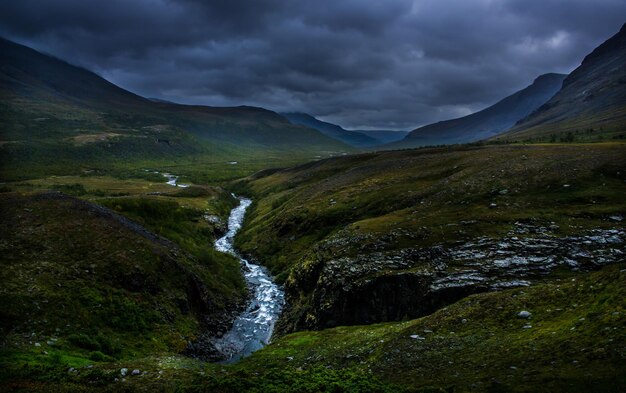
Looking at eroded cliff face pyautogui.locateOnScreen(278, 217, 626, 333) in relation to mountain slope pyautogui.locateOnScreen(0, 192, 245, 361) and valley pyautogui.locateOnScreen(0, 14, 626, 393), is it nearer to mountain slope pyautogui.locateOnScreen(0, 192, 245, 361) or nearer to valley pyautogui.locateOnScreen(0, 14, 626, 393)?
valley pyautogui.locateOnScreen(0, 14, 626, 393)

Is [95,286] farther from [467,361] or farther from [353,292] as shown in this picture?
[467,361]

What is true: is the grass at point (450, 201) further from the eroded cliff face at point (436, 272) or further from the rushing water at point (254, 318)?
the rushing water at point (254, 318)

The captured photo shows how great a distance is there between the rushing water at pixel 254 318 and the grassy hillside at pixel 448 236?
2159 millimetres

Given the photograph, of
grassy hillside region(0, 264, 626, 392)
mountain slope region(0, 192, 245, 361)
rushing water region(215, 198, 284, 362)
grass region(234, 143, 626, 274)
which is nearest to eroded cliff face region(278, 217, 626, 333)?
grass region(234, 143, 626, 274)

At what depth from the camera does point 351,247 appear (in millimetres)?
43906

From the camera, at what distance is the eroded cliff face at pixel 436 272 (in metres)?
30.5

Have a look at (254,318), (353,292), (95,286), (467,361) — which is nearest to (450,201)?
(353,292)

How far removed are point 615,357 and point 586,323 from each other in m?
3.64

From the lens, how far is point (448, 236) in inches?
1543

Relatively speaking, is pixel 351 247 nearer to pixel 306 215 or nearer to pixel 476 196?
pixel 476 196

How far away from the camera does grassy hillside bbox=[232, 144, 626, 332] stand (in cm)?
3209

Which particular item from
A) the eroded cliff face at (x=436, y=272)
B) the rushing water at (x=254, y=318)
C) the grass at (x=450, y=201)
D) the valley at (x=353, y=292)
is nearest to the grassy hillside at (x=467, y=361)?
the valley at (x=353, y=292)

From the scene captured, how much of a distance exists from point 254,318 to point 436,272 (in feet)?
73.9

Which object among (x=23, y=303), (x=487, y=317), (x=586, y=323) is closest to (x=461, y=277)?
(x=487, y=317)
